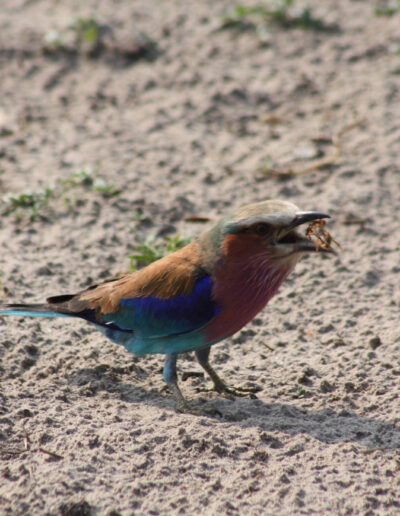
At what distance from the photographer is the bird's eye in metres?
3.76

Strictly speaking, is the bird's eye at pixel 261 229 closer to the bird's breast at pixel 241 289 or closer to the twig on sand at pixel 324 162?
the bird's breast at pixel 241 289

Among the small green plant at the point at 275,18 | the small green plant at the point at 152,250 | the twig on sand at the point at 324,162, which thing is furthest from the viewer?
the small green plant at the point at 275,18

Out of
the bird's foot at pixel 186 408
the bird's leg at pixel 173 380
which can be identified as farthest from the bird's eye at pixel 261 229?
the bird's foot at pixel 186 408

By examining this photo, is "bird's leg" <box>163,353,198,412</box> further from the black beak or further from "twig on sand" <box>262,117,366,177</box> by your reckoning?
"twig on sand" <box>262,117,366,177</box>

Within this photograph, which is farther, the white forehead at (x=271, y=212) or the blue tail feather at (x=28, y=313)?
the blue tail feather at (x=28, y=313)

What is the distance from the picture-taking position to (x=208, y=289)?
12.7 feet

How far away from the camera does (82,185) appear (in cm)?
614

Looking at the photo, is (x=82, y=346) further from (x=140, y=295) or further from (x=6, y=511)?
(x=6, y=511)

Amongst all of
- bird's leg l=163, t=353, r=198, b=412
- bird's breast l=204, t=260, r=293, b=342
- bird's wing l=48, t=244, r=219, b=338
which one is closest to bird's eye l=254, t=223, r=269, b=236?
bird's breast l=204, t=260, r=293, b=342

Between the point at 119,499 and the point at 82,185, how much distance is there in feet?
10.6

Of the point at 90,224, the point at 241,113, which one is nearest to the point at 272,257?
the point at 90,224

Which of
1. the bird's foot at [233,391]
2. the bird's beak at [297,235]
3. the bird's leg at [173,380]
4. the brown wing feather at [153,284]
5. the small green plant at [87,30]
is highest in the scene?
the small green plant at [87,30]

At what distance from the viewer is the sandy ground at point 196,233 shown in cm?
351

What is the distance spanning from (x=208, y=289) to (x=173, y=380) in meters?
0.49
